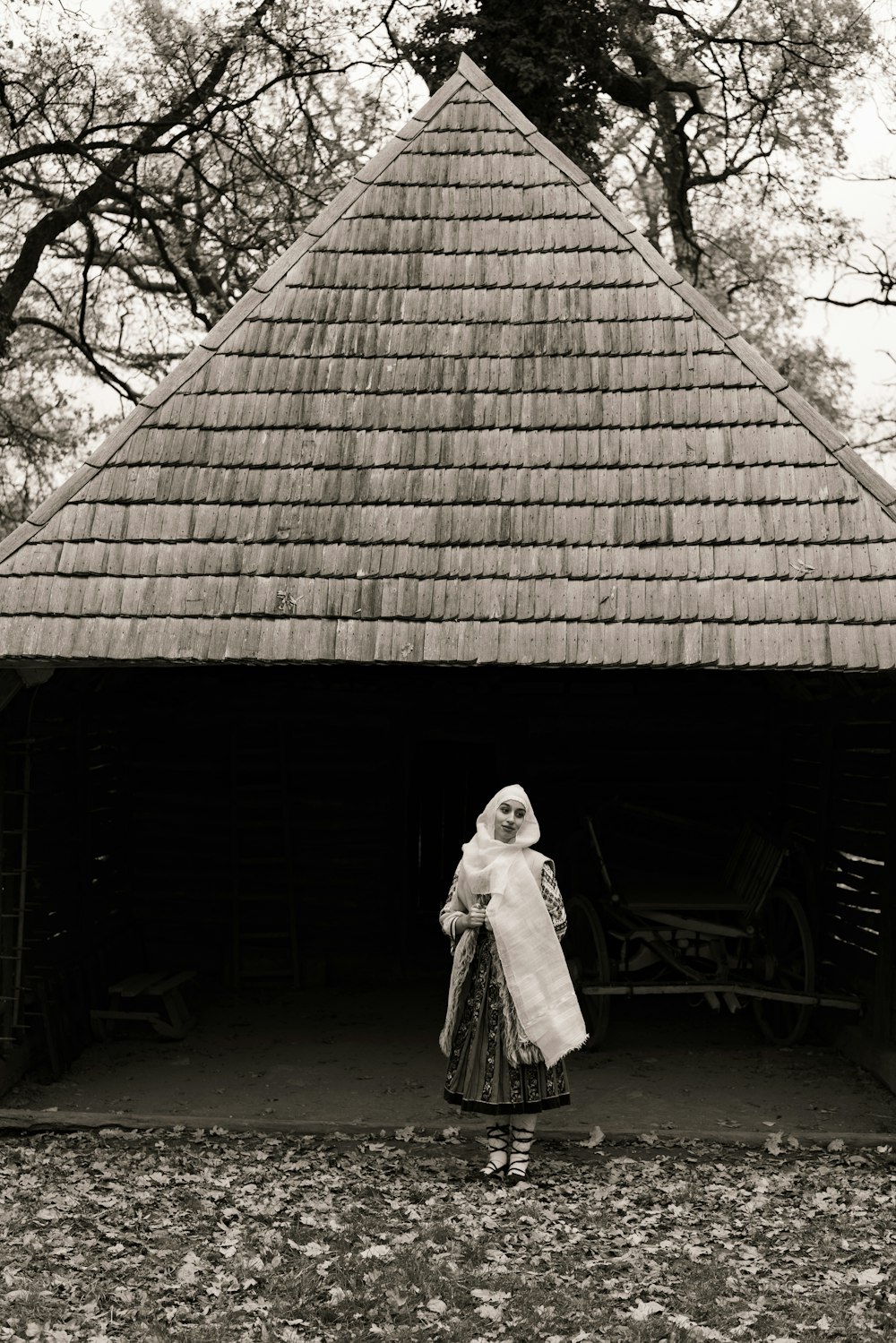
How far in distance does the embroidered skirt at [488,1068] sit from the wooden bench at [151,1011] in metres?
2.97

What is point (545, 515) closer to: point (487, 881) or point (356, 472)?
point (356, 472)

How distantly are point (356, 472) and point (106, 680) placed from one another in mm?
2928

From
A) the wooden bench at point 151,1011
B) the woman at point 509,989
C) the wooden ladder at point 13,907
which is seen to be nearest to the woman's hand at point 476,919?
the woman at point 509,989

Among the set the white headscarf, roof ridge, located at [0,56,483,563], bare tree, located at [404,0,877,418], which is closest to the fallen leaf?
the white headscarf

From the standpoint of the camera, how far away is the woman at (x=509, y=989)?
6590mm

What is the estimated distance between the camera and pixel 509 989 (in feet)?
21.7

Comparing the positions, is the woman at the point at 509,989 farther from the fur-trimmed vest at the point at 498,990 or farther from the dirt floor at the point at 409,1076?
the dirt floor at the point at 409,1076

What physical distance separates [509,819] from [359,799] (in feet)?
14.3

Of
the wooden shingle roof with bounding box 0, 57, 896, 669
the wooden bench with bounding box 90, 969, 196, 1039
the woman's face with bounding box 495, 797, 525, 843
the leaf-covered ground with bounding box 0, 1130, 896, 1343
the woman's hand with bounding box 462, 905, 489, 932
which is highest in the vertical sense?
the wooden shingle roof with bounding box 0, 57, 896, 669

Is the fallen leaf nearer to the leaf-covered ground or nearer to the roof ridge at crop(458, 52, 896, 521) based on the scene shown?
the leaf-covered ground

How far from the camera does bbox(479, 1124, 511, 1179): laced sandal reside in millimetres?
6715

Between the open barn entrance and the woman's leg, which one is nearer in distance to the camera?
the woman's leg

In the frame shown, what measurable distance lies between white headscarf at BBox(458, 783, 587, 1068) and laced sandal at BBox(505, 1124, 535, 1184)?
1.31 ft

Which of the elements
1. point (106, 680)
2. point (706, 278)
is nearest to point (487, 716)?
point (106, 680)
